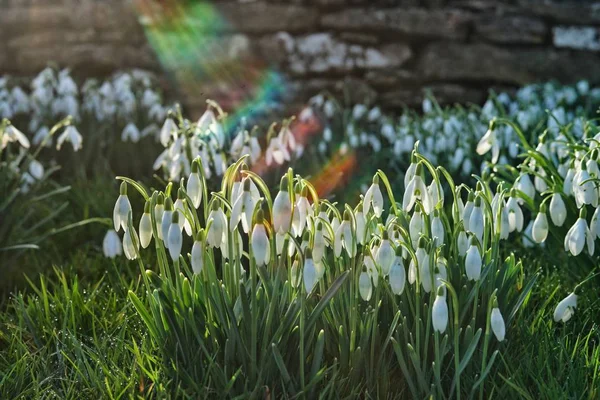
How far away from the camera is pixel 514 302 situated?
2.37 metres

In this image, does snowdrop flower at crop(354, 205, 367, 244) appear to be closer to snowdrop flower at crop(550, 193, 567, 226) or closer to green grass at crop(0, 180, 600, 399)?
green grass at crop(0, 180, 600, 399)

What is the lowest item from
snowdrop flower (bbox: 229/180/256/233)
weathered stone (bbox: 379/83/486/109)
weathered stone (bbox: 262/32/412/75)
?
weathered stone (bbox: 379/83/486/109)

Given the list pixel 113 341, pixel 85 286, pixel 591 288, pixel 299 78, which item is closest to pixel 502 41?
pixel 299 78

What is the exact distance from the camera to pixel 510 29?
19.9ft

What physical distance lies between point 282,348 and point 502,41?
4.54 metres

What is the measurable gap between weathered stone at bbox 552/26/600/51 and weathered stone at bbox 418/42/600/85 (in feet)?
0.20

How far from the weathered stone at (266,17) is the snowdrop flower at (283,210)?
4.37m

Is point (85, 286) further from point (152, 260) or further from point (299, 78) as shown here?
point (299, 78)

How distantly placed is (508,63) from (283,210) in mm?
4566

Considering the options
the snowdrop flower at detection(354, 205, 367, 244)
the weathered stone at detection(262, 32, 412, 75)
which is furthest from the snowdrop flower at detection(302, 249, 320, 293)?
the weathered stone at detection(262, 32, 412, 75)

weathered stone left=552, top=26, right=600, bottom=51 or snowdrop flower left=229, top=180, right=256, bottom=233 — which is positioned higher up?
snowdrop flower left=229, top=180, right=256, bottom=233

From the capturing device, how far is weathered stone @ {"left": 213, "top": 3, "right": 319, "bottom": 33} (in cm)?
613

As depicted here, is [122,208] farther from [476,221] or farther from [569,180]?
[569,180]

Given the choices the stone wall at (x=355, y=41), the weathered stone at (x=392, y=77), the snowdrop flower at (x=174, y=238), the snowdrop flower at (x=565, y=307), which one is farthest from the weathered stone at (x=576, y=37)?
the snowdrop flower at (x=174, y=238)
